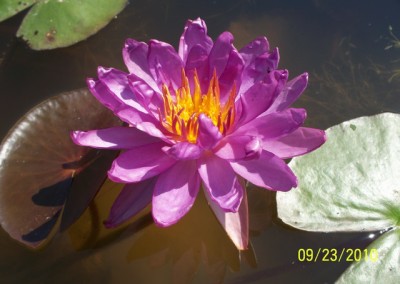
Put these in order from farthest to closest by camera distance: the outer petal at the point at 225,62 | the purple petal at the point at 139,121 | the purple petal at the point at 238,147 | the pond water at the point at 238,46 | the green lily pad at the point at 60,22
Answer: the green lily pad at the point at 60,22, the pond water at the point at 238,46, the outer petal at the point at 225,62, the purple petal at the point at 139,121, the purple petal at the point at 238,147

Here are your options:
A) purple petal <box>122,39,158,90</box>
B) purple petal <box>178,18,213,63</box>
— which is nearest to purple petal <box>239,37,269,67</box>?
purple petal <box>178,18,213,63</box>

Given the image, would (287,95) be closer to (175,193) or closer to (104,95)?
(175,193)

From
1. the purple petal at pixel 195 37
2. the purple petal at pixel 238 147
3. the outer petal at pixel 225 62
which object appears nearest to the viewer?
the purple petal at pixel 238 147

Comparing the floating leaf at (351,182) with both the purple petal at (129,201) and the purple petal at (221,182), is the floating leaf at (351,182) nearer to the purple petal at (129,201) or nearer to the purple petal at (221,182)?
the purple petal at (221,182)

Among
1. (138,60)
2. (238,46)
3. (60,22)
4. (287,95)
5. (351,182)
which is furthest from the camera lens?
(238,46)

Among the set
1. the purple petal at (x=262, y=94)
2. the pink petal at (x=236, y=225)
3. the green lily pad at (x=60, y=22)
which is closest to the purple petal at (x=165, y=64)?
the purple petal at (x=262, y=94)
